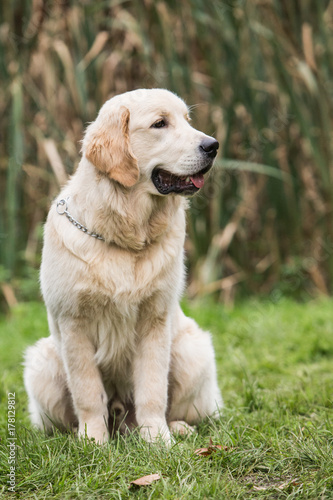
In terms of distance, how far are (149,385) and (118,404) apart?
1.11ft

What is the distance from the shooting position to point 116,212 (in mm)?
2676

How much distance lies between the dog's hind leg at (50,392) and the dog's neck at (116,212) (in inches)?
26.1

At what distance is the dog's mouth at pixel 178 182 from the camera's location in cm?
272

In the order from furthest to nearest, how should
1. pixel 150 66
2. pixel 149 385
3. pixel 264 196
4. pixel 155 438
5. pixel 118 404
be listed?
pixel 264 196
pixel 150 66
pixel 118 404
pixel 149 385
pixel 155 438

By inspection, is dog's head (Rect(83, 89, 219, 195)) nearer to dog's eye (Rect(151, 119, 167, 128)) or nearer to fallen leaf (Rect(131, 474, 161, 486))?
dog's eye (Rect(151, 119, 167, 128))

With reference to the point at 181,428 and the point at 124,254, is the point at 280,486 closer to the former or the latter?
the point at 181,428

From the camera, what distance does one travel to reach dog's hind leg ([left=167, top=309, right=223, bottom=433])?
117 inches

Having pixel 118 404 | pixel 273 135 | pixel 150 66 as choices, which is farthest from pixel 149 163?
pixel 273 135

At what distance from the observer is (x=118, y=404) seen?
9.74 feet

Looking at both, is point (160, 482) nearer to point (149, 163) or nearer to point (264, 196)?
point (149, 163)

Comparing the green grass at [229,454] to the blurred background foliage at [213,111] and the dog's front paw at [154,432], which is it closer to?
the dog's front paw at [154,432]

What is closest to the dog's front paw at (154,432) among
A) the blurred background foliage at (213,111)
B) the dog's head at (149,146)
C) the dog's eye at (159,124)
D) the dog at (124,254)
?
the dog at (124,254)

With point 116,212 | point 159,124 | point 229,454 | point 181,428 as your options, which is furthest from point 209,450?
point 159,124

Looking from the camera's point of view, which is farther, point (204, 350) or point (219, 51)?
point (219, 51)
